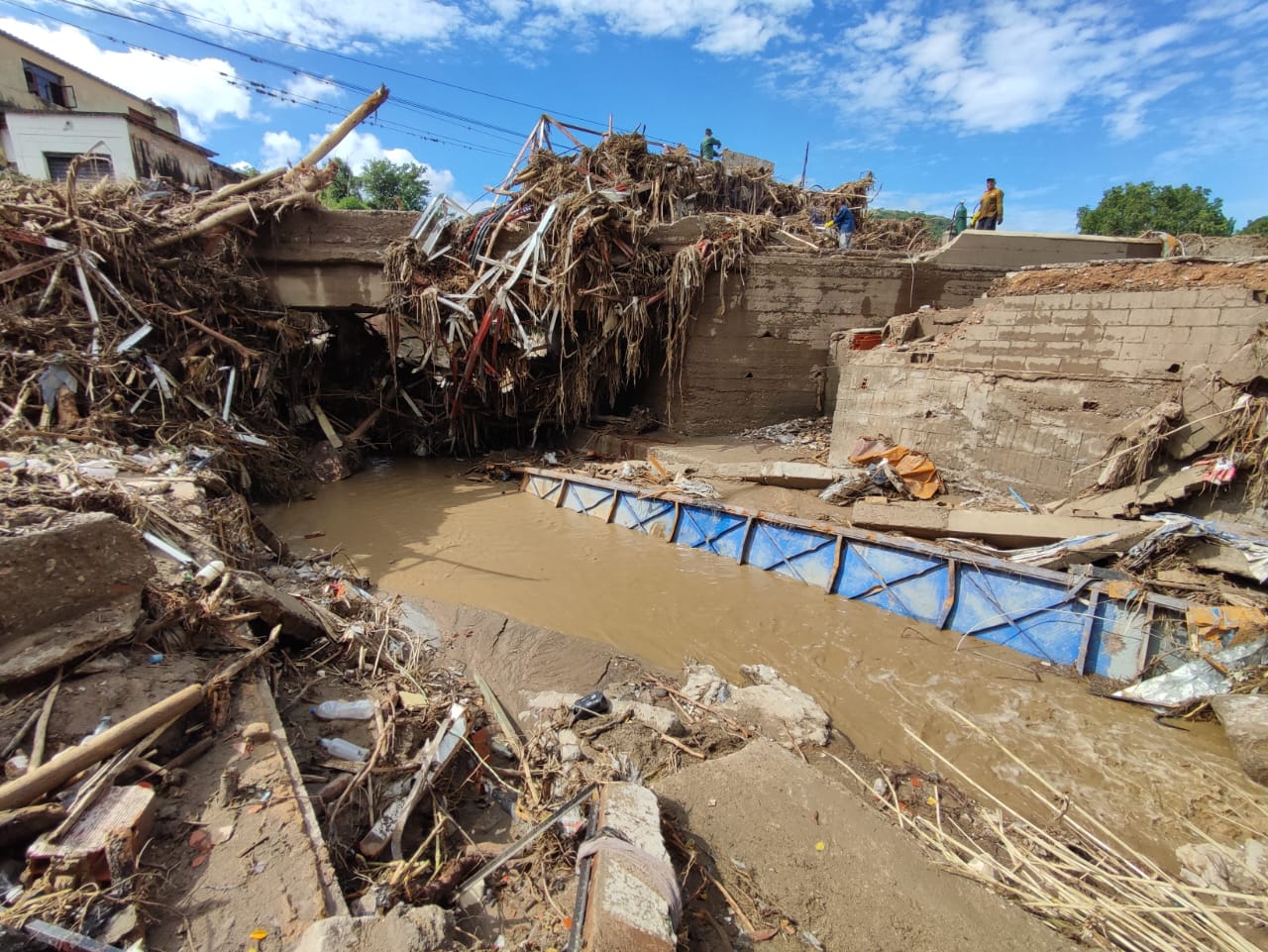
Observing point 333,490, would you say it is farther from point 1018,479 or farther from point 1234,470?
point 1234,470

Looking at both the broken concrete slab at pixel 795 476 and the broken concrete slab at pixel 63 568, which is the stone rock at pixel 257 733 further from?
the broken concrete slab at pixel 795 476

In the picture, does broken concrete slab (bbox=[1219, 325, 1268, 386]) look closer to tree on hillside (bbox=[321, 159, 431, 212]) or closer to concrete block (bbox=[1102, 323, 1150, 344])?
concrete block (bbox=[1102, 323, 1150, 344])

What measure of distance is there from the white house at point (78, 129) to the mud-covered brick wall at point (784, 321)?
1637cm

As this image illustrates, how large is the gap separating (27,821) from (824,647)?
552 cm

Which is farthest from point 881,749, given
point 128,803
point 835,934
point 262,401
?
point 262,401

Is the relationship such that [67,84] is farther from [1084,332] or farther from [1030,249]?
[1084,332]

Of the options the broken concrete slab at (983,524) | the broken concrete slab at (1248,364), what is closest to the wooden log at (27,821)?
the broken concrete slab at (983,524)

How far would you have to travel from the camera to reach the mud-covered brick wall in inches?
396

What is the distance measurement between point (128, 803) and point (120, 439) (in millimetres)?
6878

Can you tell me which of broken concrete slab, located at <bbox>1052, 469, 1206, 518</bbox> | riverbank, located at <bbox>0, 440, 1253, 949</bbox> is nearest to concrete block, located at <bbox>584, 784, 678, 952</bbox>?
riverbank, located at <bbox>0, 440, 1253, 949</bbox>

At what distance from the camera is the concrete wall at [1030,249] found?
32.0ft

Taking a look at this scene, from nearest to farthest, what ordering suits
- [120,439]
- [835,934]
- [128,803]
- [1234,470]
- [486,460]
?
[128,803] → [835,934] → [1234,470] → [120,439] → [486,460]

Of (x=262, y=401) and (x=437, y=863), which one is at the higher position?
(x=262, y=401)

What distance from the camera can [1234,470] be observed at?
5.14 metres
